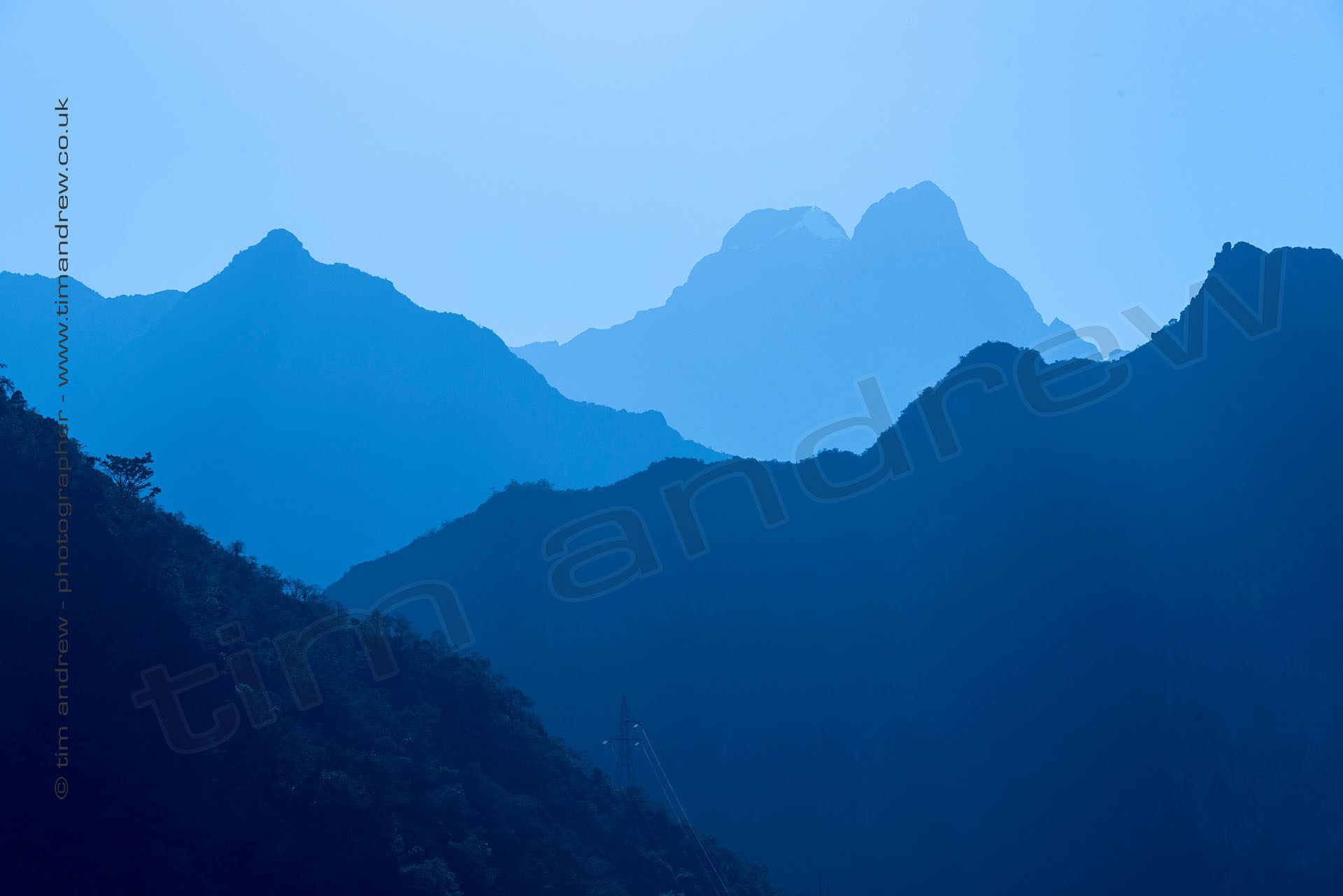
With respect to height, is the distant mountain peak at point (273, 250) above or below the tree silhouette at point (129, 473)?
above

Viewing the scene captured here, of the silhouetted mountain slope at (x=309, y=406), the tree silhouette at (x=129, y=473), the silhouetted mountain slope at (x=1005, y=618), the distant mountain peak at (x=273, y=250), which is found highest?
the distant mountain peak at (x=273, y=250)

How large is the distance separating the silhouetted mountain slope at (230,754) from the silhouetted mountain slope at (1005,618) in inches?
1145

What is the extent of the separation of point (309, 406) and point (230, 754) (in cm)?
11386

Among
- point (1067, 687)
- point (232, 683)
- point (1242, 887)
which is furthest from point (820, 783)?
point (232, 683)

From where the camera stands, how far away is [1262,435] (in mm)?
61844

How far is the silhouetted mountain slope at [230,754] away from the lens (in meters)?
20.7

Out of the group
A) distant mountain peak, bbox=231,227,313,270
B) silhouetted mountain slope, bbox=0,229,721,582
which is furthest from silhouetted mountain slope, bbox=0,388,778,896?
distant mountain peak, bbox=231,227,313,270

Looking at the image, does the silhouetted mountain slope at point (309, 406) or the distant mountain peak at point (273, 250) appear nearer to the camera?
the silhouetted mountain slope at point (309, 406)

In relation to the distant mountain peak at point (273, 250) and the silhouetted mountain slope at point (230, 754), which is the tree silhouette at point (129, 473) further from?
the distant mountain peak at point (273, 250)

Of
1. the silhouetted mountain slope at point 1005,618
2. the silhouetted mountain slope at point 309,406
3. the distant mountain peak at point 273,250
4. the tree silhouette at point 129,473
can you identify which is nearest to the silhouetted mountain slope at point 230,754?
the tree silhouette at point 129,473

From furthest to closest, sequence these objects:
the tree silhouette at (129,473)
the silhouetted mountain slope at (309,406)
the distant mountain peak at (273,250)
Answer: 1. the distant mountain peak at (273,250)
2. the silhouetted mountain slope at (309,406)
3. the tree silhouette at (129,473)

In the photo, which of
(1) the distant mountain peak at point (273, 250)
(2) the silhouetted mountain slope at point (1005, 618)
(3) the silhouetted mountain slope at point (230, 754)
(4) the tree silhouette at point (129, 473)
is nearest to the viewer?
(3) the silhouetted mountain slope at point (230, 754)

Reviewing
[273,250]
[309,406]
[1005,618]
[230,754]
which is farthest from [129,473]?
[273,250]

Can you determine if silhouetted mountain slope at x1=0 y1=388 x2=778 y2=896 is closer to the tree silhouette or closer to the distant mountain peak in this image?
the tree silhouette
